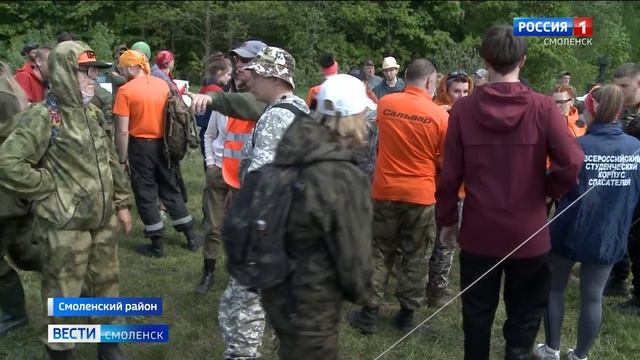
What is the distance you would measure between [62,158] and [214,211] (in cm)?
198

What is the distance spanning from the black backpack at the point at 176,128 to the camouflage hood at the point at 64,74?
8.67 feet

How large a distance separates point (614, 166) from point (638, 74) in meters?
1.57

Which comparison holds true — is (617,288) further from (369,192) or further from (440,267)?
(369,192)

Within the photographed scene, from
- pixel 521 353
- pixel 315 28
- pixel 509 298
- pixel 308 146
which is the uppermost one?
pixel 308 146

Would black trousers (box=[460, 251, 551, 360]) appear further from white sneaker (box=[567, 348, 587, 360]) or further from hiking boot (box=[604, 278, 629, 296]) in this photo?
hiking boot (box=[604, 278, 629, 296])

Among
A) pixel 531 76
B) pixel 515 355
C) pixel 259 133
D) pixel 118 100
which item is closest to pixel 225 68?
pixel 118 100

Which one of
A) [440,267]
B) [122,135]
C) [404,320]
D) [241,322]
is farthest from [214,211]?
[440,267]

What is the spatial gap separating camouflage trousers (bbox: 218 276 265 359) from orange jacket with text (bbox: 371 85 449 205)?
140cm

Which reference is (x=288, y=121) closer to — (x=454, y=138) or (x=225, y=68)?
(x=454, y=138)

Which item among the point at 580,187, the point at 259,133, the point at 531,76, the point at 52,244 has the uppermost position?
the point at 259,133

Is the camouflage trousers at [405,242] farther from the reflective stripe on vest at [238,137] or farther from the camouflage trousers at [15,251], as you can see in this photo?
the camouflage trousers at [15,251]

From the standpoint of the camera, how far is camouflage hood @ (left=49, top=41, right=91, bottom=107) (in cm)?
354

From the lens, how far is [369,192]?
102 inches

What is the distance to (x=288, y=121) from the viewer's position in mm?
3410
